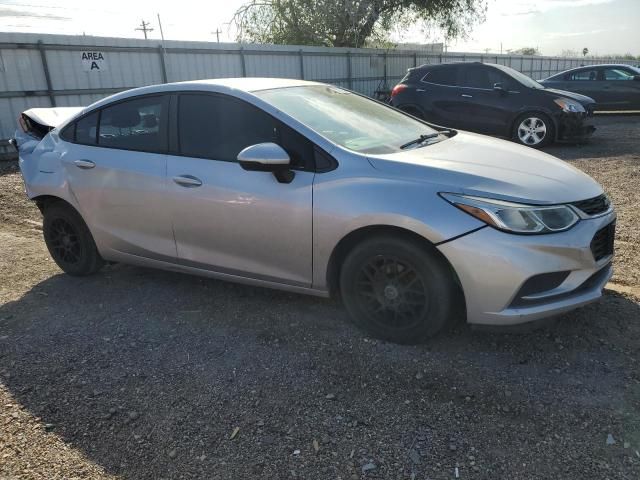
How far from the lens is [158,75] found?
13.1 meters

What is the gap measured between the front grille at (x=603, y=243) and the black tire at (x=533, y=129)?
24.4 ft

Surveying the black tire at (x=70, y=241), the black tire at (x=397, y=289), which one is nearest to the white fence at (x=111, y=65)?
the black tire at (x=70, y=241)

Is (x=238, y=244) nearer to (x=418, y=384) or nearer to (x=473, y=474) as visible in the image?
(x=418, y=384)

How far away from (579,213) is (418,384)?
133 centimetres

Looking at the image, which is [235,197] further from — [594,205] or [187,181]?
[594,205]

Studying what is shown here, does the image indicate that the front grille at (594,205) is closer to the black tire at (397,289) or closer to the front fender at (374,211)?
the front fender at (374,211)

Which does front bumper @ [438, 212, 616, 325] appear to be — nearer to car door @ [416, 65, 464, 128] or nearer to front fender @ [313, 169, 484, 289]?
front fender @ [313, 169, 484, 289]

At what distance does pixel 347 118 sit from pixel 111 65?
10.2 m

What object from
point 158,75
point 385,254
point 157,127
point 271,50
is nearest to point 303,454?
point 385,254

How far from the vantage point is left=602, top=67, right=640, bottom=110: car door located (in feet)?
50.0

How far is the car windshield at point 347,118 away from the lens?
3.50 m

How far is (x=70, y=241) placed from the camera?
181 inches

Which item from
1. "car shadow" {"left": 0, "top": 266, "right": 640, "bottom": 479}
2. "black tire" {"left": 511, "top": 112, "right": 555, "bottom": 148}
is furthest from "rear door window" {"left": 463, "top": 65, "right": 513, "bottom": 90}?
"car shadow" {"left": 0, "top": 266, "right": 640, "bottom": 479}

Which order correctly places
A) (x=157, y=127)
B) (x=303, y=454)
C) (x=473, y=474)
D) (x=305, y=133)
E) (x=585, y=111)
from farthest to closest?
(x=585, y=111) → (x=157, y=127) → (x=305, y=133) → (x=303, y=454) → (x=473, y=474)
